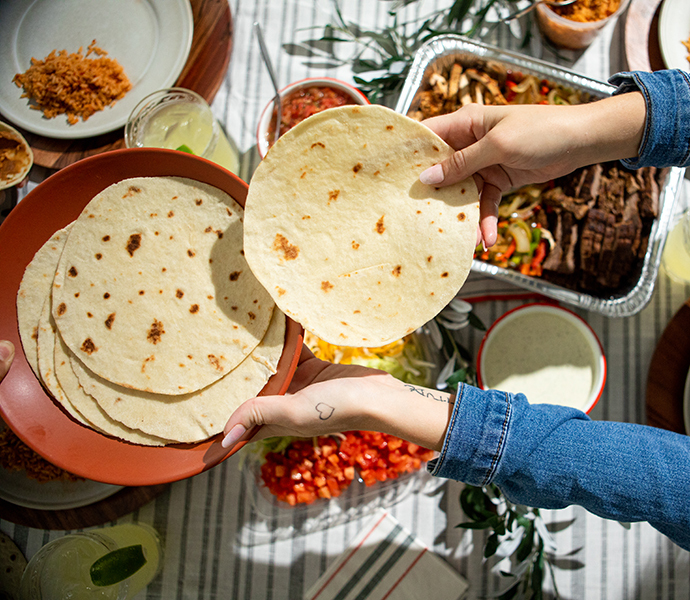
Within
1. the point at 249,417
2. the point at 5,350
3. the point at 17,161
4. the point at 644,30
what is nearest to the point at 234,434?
the point at 249,417

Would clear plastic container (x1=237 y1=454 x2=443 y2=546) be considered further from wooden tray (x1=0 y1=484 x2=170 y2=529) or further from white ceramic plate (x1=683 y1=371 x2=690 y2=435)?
white ceramic plate (x1=683 y1=371 x2=690 y2=435)

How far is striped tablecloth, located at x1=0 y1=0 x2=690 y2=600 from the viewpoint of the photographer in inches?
63.6

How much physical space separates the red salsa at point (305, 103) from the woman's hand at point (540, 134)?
39cm

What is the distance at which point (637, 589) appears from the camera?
161cm

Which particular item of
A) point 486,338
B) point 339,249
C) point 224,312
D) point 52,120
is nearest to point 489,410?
point 486,338

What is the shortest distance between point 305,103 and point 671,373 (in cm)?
147

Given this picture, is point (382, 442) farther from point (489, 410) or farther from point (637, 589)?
point (637, 589)

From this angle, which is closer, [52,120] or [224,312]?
[224,312]

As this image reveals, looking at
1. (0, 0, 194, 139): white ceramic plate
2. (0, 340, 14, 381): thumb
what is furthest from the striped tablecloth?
(0, 0, 194, 139): white ceramic plate

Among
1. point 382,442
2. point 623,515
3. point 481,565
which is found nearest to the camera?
point 623,515

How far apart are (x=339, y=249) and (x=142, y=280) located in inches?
20.0

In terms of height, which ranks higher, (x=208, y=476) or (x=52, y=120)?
(x=52, y=120)

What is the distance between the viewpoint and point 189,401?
124cm

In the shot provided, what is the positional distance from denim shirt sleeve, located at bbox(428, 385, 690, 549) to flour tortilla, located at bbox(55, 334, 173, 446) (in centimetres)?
74
